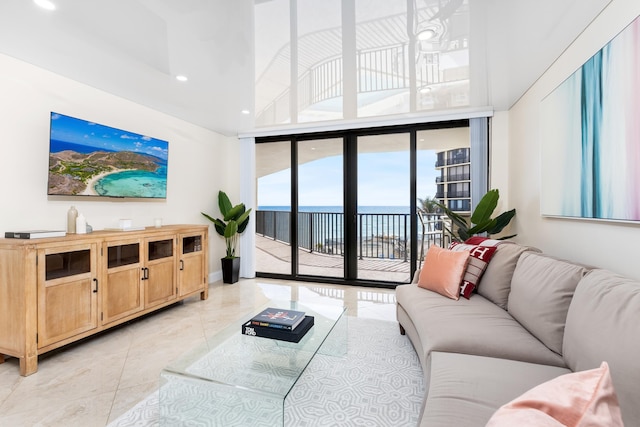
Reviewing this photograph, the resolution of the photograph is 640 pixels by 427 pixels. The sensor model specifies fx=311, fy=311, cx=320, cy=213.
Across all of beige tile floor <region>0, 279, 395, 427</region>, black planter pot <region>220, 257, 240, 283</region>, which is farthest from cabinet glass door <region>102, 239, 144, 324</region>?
black planter pot <region>220, 257, 240, 283</region>

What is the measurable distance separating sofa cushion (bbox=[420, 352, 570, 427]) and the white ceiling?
193 centimetres

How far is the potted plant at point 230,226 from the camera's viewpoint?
4387 millimetres

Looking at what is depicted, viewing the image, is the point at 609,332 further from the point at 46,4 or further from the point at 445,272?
the point at 46,4

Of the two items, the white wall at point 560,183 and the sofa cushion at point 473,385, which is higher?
the white wall at point 560,183

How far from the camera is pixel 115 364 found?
2.19m

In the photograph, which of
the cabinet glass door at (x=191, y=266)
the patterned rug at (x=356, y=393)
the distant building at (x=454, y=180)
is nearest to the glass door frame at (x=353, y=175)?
the distant building at (x=454, y=180)

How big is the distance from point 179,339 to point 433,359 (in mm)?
2075

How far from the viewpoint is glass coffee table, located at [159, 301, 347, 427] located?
1.38 meters

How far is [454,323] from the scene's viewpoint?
5.93ft

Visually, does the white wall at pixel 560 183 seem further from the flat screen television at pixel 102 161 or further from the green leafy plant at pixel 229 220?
the flat screen television at pixel 102 161

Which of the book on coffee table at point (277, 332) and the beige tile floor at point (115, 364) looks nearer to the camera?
the beige tile floor at point (115, 364)

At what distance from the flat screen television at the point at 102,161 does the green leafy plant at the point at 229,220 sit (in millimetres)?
943

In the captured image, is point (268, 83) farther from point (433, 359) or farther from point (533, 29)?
point (433, 359)

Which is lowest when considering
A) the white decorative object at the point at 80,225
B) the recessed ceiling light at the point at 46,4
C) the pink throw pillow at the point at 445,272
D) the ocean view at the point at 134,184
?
the pink throw pillow at the point at 445,272
